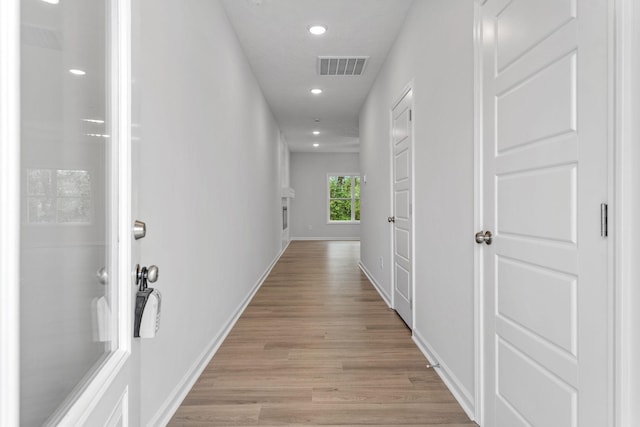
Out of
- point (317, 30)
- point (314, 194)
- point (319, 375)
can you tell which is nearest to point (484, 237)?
point (319, 375)

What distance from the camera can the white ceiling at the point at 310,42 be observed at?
10.7 feet

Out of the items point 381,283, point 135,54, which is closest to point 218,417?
point 135,54

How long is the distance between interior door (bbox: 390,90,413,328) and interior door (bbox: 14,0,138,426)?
263 centimetres

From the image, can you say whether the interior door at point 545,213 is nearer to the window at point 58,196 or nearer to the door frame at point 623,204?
the door frame at point 623,204

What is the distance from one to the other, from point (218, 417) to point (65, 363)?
1.40 metres

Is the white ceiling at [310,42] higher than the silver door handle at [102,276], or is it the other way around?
the white ceiling at [310,42]

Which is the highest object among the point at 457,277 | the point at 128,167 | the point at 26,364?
the point at 128,167

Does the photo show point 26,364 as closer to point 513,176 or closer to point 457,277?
point 513,176

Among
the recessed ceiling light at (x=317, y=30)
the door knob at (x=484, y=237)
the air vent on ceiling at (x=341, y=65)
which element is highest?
the air vent on ceiling at (x=341, y=65)

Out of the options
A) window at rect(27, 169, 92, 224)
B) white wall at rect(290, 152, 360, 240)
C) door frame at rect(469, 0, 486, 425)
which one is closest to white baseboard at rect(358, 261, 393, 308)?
door frame at rect(469, 0, 486, 425)

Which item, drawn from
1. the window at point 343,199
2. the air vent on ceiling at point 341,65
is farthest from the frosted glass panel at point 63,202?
the window at point 343,199

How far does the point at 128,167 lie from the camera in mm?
930

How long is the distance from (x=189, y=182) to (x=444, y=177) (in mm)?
1515

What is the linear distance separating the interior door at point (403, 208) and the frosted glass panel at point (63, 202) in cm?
266
